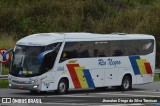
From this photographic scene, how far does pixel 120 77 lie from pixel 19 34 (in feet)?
84.0

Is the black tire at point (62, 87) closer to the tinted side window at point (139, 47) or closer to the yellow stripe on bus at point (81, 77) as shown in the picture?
the yellow stripe on bus at point (81, 77)

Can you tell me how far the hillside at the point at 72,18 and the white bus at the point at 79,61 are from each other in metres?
22.2

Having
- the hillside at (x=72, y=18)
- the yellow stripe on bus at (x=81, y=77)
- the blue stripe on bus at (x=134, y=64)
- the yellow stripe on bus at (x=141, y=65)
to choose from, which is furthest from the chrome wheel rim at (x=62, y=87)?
the hillside at (x=72, y=18)

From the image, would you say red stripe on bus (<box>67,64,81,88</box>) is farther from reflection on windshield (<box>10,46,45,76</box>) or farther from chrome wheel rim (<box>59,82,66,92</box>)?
reflection on windshield (<box>10,46,45,76</box>)

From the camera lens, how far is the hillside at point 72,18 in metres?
57.7

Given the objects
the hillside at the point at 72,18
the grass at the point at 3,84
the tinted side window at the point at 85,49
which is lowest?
the grass at the point at 3,84

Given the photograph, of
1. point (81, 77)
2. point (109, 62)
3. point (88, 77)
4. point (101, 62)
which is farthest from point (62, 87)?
point (109, 62)

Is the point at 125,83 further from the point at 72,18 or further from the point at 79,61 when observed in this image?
the point at 72,18

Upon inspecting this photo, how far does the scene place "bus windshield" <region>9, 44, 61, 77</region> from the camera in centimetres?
2791

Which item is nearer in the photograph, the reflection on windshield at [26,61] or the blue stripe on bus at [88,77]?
the reflection on windshield at [26,61]

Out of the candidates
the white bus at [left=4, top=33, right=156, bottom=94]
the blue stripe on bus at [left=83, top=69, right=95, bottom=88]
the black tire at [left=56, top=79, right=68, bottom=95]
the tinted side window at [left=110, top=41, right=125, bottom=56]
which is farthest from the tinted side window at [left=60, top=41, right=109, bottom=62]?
the black tire at [left=56, top=79, right=68, bottom=95]

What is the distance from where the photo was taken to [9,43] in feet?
156

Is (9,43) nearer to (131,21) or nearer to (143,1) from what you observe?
(131,21)

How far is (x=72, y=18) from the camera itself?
200 ft
